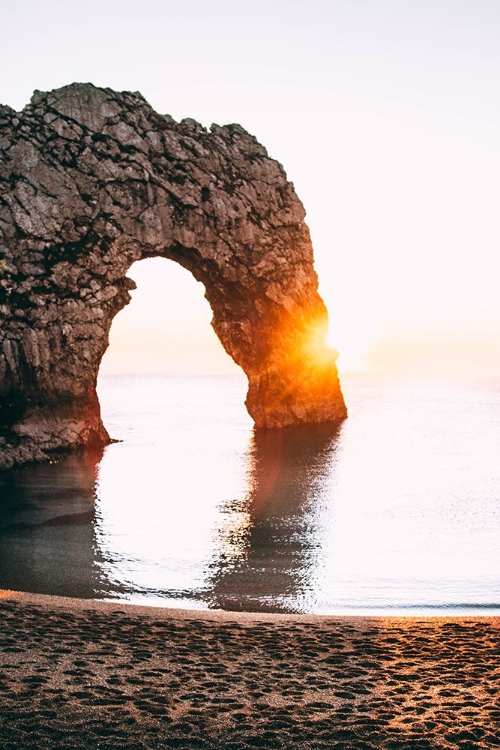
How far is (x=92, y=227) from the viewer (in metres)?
60.6

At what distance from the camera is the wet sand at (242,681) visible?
A: 13.0 m

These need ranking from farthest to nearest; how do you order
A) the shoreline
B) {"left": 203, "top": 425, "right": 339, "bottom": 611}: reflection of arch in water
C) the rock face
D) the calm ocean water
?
the rock face < the calm ocean water < {"left": 203, "top": 425, "right": 339, "bottom": 611}: reflection of arch in water < the shoreline

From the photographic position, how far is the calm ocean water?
86.9ft

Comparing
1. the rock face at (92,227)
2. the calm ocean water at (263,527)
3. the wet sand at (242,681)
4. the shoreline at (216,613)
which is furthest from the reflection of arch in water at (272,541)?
the rock face at (92,227)

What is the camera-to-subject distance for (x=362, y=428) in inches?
3516

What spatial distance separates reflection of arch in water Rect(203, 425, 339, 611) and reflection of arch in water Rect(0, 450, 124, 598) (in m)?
5.01

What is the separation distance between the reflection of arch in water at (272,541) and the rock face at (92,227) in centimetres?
1791

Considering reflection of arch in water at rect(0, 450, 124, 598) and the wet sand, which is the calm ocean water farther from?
the wet sand

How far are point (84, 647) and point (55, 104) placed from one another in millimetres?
52386

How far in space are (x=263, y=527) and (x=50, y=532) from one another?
10.4 meters

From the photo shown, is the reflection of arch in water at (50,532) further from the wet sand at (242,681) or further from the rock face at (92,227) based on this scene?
the rock face at (92,227)

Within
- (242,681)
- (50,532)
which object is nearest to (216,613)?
(242,681)

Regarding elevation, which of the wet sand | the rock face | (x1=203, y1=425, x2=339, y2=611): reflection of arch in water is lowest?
the wet sand

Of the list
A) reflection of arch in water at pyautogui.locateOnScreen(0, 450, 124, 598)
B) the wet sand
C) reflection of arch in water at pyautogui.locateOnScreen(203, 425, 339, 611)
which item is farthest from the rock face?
the wet sand
